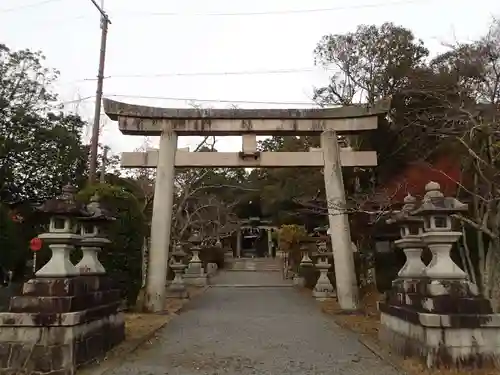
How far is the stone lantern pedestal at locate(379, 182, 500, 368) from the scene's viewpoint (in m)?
6.09

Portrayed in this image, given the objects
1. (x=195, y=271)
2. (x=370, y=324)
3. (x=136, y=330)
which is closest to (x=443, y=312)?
(x=370, y=324)

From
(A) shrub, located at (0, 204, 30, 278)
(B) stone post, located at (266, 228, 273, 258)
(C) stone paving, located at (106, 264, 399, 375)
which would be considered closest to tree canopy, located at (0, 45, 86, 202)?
(A) shrub, located at (0, 204, 30, 278)

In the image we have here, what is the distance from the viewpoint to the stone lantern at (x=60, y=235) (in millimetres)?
6621

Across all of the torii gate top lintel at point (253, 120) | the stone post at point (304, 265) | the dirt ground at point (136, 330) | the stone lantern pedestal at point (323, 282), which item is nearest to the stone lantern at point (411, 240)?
the dirt ground at point (136, 330)

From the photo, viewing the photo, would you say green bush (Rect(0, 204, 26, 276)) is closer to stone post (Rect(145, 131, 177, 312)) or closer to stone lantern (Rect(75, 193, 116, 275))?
stone post (Rect(145, 131, 177, 312))

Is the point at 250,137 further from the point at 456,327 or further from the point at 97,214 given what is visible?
the point at 456,327

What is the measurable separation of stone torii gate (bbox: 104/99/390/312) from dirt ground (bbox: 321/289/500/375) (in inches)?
26.2

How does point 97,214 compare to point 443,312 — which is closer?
point 443,312

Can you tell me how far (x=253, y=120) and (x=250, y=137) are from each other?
0.48m

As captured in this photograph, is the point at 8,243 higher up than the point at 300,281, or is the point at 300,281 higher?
the point at 8,243

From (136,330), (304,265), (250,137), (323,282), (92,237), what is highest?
(250,137)

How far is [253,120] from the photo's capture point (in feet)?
43.6

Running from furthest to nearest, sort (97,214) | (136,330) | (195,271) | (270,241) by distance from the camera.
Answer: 1. (270,241)
2. (195,271)
3. (136,330)
4. (97,214)

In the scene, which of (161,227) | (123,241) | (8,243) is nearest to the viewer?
(123,241)
